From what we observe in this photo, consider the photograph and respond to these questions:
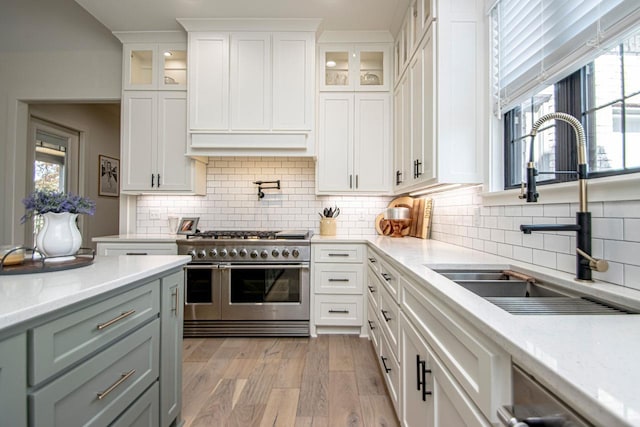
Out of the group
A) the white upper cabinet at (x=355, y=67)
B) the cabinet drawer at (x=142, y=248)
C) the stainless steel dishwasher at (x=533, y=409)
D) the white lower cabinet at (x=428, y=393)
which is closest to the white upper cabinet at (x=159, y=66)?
the white upper cabinet at (x=355, y=67)

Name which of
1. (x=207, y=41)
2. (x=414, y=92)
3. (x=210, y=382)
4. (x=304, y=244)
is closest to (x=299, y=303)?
(x=304, y=244)

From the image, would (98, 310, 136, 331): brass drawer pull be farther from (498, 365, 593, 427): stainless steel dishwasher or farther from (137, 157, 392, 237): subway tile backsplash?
(137, 157, 392, 237): subway tile backsplash

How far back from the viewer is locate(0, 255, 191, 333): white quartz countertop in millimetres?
761

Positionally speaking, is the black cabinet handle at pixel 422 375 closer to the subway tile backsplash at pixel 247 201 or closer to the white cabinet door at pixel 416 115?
the white cabinet door at pixel 416 115

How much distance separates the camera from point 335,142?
10.3ft

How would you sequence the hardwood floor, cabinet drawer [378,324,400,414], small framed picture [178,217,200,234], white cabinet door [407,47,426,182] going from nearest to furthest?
cabinet drawer [378,324,400,414] < the hardwood floor < white cabinet door [407,47,426,182] < small framed picture [178,217,200,234]

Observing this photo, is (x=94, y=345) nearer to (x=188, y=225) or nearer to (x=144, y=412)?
(x=144, y=412)

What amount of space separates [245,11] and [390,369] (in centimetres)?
312

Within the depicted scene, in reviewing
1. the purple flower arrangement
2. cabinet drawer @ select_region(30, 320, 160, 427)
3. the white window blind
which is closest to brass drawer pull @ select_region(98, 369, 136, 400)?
cabinet drawer @ select_region(30, 320, 160, 427)

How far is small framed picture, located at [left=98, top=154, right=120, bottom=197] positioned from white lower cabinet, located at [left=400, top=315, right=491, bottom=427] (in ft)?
16.9

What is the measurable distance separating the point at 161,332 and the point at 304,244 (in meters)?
1.56

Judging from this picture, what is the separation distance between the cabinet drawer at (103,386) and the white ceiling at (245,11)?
269cm

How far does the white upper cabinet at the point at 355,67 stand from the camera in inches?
123

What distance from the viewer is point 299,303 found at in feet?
9.33
